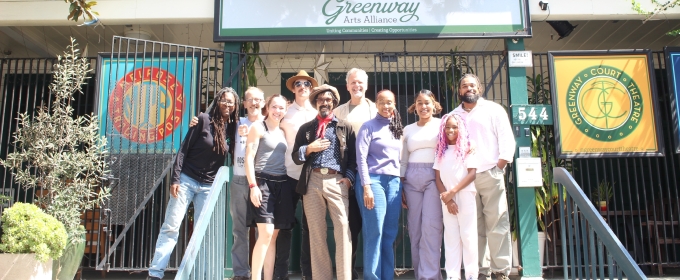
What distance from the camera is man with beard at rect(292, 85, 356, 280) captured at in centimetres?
394

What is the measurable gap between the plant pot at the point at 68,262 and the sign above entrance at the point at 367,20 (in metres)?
2.38

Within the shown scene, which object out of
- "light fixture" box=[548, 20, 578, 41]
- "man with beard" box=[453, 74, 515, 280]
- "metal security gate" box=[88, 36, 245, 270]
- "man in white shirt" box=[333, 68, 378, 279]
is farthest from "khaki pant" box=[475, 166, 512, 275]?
"light fixture" box=[548, 20, 578, 41]

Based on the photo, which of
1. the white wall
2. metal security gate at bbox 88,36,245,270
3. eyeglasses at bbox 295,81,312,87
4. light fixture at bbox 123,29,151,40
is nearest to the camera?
eyeglasses at bbox 295,81,312,87

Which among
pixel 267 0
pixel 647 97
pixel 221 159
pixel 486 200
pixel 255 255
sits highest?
pixel 267 0

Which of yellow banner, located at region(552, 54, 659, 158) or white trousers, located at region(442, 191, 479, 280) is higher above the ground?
yellow banner, located at region(552, 54, 659, 158)

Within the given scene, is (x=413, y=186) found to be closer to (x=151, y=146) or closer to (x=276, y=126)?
(x=276, y=126)

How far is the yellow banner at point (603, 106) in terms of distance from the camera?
5.51 m

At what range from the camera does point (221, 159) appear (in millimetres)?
4484

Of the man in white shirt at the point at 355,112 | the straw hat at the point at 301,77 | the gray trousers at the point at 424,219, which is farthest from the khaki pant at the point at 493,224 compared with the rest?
the straw hat at the point at 301,77

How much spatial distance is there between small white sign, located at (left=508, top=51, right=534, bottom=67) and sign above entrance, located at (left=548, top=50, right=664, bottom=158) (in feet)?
0.66

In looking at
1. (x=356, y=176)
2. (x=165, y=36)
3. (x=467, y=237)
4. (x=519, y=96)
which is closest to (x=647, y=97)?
(x=519, y=96)

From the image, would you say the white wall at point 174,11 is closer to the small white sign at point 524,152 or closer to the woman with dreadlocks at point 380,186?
the small white sign at point 524,152

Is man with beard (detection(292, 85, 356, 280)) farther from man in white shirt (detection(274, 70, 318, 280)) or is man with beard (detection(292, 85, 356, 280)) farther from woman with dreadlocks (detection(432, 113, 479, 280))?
woman with dreadlocks (detection(432, 113, 479, 280))

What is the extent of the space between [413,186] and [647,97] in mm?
3042
